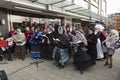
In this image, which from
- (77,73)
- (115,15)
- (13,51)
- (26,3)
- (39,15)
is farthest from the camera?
(115,15)

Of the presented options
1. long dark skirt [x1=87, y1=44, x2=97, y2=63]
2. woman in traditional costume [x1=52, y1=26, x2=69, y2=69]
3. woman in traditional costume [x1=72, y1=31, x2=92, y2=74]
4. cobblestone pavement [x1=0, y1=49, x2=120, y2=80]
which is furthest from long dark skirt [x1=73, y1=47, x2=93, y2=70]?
long dark skirt [x1=87, y1=44, x2=97, y2=63]

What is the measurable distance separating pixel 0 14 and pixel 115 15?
196 ft

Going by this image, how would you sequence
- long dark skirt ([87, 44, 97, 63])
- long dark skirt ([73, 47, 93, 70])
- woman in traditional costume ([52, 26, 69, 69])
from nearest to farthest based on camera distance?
long dark skirt ([73, 47, 93, 70]) → woman in traditional costume ([52, 26, 69, 69]) → long dark skirt ([87, 44, 97, 63])

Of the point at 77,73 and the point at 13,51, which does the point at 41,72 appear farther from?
the point at 13,51

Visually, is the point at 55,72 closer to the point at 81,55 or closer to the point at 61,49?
the point at 61,49

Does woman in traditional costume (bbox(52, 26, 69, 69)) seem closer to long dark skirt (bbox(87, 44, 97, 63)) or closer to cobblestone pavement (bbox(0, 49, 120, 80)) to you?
cobblestone pavement (bbox(0, 49, 120, 80))

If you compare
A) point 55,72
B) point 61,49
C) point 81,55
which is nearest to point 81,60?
point 81,55

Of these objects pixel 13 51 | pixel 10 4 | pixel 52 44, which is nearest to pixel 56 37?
pixel 52 44

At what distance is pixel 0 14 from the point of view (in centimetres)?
862

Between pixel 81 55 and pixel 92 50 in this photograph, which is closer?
pixel 81 55

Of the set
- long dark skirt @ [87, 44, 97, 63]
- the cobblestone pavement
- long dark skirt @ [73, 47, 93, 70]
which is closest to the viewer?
the cobblestone pavement

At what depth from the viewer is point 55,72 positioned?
5.41 meters

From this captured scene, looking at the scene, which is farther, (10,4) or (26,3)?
(26,3)

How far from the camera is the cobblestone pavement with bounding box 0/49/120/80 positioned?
4902 mm
